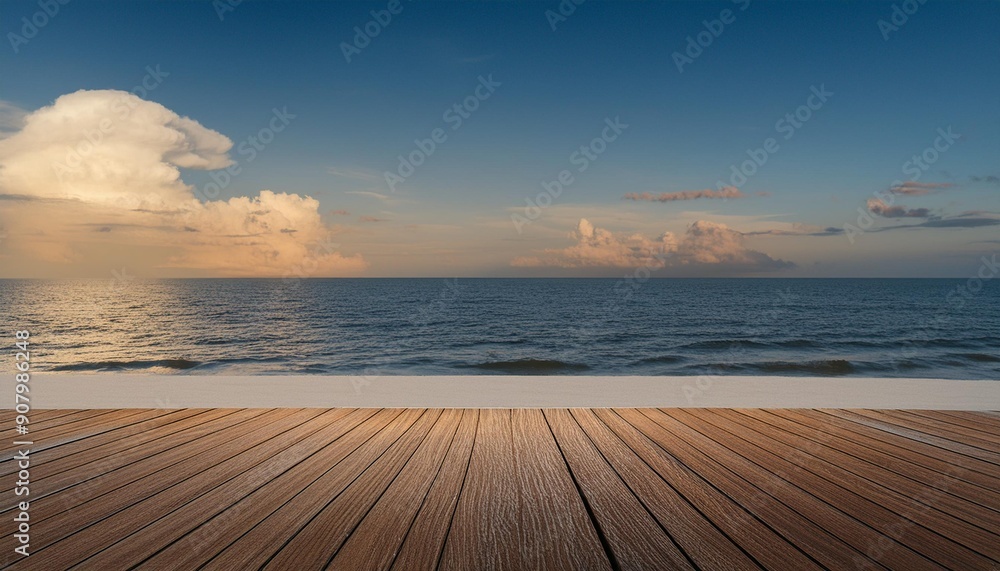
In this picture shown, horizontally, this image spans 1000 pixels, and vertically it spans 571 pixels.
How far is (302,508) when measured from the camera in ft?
6.04

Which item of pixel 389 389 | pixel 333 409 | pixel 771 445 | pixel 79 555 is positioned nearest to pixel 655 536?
pixel 771 445

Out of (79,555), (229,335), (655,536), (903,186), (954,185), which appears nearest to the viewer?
(79,555)

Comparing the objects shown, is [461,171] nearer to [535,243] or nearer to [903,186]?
[535,243]

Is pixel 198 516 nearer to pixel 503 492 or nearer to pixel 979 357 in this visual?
pixel 503 492

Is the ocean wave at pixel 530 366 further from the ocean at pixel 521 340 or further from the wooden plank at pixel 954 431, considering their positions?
the wooden plank at pixel 954 431

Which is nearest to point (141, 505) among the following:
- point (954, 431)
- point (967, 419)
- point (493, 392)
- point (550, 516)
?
point (550, 516)

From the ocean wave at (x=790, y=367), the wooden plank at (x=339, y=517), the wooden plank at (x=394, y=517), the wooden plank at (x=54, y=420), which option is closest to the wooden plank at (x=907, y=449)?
the wooden plank at (x=394, y=517)

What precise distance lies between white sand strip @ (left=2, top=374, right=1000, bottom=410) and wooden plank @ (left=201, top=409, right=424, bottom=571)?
0.83m

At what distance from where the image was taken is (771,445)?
272 cm

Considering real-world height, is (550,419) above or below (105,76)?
below

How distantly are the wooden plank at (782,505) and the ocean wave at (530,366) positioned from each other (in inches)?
390

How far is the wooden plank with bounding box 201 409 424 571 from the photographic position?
4.86 feet

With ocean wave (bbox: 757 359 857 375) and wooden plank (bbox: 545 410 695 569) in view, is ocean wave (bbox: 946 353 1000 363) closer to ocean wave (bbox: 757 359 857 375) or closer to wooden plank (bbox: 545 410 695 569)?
ocean wave (bbox: 757 359 857 375)

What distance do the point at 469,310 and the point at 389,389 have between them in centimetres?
2510
